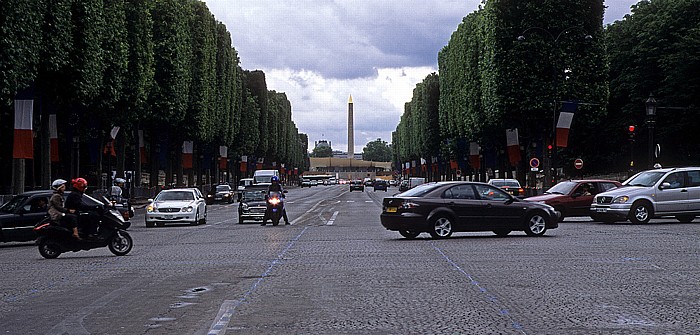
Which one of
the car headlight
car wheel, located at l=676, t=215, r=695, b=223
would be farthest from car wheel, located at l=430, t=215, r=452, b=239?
car wheel, located at l=676, t=215, r=695, b=223

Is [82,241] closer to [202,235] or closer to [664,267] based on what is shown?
[202,235]

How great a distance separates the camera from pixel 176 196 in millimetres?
33875

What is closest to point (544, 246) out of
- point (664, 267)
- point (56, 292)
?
point (664, 267)

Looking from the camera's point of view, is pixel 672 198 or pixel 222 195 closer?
pixel 672 198

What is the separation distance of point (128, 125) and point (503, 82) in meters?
22.8

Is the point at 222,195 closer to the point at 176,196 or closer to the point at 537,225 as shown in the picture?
the point at 176,196

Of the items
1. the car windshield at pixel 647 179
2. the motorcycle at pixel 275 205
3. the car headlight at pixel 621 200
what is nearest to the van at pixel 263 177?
the motorcycle at pixel 275 205

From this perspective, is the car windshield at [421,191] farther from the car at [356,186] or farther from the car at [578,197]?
the car at [356,186]

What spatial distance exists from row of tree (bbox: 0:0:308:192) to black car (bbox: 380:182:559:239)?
53.6 feet

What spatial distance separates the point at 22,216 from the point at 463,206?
1194 cm

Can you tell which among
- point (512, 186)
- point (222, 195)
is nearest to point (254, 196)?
point (512, 186)

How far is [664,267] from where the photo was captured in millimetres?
14453

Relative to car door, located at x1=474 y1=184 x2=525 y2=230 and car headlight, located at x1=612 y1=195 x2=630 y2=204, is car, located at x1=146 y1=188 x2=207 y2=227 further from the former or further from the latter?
car headlight, located at x1=612 y1=195 x2=630 y2=204

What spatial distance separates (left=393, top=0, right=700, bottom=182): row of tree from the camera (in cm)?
5034
